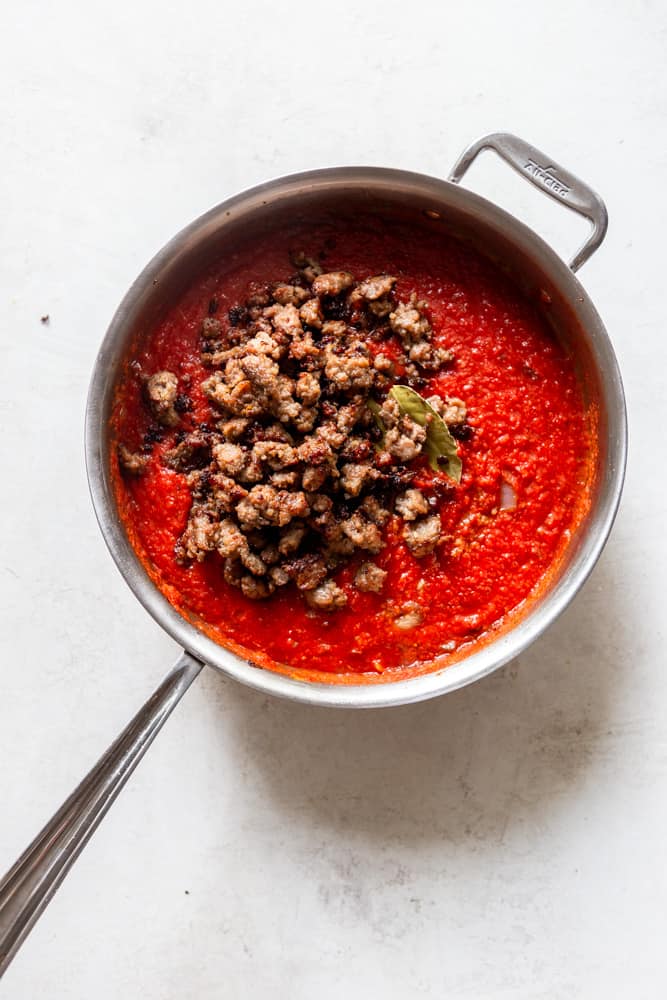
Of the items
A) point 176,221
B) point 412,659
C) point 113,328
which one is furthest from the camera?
point 176,221

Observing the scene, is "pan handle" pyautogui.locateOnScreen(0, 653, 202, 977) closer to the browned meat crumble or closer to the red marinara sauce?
the red marinara sauce

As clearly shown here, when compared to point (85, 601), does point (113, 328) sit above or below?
above

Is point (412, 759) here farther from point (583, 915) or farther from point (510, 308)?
point (510, 308)

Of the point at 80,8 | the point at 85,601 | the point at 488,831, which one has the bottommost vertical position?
the point at 488,831

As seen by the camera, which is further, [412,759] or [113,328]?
[412,759]

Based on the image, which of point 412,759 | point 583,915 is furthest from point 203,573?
point 583,915

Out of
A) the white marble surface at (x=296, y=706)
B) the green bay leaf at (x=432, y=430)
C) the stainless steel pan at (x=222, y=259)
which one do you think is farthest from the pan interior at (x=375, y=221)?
→ the green bay leaf at (x=432, y=430)

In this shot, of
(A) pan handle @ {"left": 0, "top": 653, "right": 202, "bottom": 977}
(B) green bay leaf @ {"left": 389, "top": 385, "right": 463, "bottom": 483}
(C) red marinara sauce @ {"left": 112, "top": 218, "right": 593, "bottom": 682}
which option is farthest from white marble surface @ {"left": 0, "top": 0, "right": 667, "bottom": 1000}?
(B) green bay leaf @ {"left": 389, "top": 385, "right": 463, "bottom": 483}
